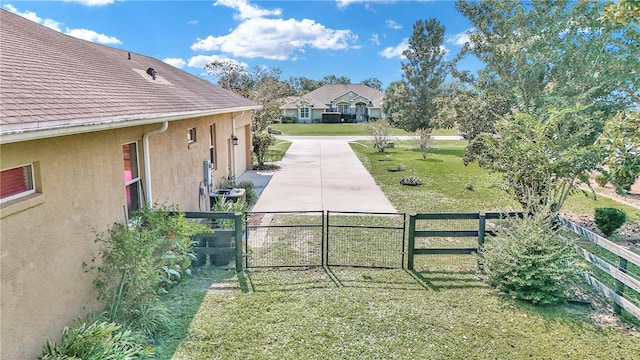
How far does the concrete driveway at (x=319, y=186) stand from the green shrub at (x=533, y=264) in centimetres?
525

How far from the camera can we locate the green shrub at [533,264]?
568 centimetres

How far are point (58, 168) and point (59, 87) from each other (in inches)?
51.1

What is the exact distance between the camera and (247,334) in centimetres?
487

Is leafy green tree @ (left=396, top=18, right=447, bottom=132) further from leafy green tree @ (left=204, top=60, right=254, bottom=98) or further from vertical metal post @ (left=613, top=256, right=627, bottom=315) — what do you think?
vertical metal post @ (left=613, top=256, right=627, bottom=315)

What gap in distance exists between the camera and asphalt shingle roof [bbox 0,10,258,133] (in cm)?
367

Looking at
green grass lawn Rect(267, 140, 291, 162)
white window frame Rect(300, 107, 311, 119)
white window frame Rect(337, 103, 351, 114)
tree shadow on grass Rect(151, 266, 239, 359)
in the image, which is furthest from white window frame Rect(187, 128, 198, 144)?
white window frame Rect(337, 103, 351, 114)

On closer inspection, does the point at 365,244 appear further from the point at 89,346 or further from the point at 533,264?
the point at 89,346

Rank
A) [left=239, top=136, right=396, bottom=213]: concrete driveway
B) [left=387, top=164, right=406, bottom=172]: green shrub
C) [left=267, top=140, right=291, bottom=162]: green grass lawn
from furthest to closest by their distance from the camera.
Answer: [left=267, top=140, right=291, bottom=162]: green grass lawn < [left=387, top=164, right=406, bottom=172]: green shrub < [left=239, top=136, right=396, bottom=213]: concrete driveway

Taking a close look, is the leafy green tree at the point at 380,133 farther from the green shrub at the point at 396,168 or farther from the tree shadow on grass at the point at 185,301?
the tree shadow on grass at the point at 185,301

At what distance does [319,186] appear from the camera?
15000 mm

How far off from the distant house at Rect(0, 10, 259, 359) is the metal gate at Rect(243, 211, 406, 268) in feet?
7.69

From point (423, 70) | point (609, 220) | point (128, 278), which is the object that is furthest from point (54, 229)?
point (423, 70)

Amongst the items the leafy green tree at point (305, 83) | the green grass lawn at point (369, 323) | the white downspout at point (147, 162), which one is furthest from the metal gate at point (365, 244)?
the leafy green tree at point (305, 83)

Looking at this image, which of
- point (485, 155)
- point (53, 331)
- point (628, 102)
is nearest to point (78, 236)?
point (53, 331)
